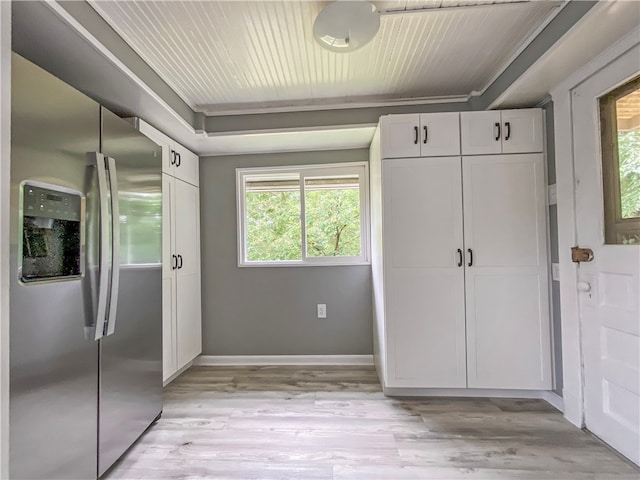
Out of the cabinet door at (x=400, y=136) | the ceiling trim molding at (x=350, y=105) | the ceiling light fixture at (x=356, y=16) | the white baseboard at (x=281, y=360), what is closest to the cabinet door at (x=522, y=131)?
the ceiling trim molding at (x=350, y=105)

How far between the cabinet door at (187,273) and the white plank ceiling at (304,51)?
0.83 meters

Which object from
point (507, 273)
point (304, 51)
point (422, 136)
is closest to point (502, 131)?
point (422, 136)

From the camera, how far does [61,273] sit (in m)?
1.25

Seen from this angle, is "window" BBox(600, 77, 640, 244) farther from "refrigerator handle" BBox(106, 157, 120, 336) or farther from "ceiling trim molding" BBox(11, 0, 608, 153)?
"refrigerator handle" BBox(106, 157, 120, 336)

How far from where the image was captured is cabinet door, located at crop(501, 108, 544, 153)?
7.18 ft

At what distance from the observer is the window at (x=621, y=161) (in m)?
1.55

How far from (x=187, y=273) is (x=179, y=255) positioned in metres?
0.22

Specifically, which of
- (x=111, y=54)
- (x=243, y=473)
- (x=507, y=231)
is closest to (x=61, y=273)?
(x=111, y=54)

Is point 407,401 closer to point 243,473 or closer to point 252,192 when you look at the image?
point 243,473

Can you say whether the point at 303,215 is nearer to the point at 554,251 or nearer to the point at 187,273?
the point at 187,273

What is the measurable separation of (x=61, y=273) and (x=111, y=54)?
1.13 metres

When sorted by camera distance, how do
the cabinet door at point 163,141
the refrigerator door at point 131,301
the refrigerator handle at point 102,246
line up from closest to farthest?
the refrigerator handle at point 102,246
the refrigerator door at point 131,301
the cabinet door at point 163,141

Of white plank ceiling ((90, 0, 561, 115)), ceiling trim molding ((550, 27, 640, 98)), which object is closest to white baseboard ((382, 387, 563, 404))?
ceiling trim molding ((550, 27, 640, 98))

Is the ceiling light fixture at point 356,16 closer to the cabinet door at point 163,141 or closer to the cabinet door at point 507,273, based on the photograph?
the cabinet door at point 507,273
